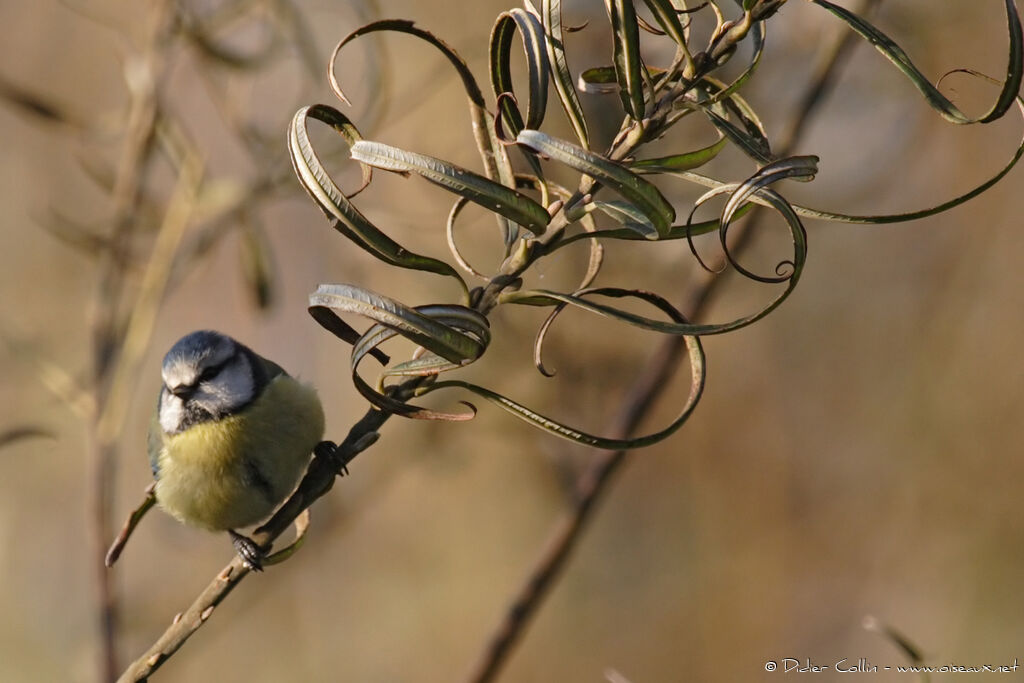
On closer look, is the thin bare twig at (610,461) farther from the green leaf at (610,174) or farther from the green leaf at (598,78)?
the green leaf at (610,174)

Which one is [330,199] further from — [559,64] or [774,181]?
[774,181]

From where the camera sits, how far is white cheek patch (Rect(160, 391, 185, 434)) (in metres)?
1.98

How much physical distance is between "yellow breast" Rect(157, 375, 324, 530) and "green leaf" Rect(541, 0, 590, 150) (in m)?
1.15

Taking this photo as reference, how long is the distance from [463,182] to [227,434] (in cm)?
134

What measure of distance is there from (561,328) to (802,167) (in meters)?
2.17

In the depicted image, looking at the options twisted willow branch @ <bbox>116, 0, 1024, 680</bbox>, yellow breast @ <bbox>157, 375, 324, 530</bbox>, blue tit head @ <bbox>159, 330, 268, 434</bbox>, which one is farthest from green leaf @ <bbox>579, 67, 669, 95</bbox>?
blue tit head @ <bbox>159, 330, 268, 434</bbox>

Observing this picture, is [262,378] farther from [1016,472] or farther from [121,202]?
[1016,472]

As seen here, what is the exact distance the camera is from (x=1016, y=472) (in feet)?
11.2

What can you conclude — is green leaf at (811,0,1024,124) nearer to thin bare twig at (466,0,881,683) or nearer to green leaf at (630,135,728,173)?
green leaf at (630,135,728,173)

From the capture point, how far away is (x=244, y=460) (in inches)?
71.9

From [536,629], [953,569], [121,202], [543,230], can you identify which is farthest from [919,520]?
[543,230]

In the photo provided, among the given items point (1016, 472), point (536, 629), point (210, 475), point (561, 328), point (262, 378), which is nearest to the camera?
point (210, 475)

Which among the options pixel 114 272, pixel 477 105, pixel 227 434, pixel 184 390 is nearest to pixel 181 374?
pixel 184 390

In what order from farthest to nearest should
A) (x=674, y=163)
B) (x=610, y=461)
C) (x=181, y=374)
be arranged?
(x=181, y=374) < (x=610, y=461) < (x=674, y=163)
